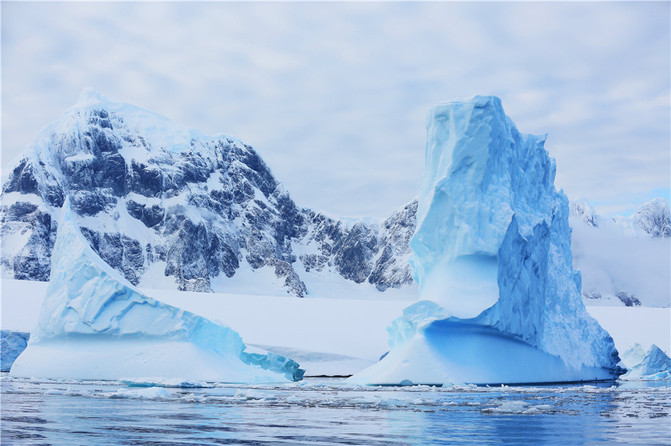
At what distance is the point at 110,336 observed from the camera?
64.3 ft

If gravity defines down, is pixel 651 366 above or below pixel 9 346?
below

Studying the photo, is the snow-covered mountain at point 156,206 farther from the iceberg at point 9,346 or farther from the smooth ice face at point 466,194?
the smooth ice face at point 466,194

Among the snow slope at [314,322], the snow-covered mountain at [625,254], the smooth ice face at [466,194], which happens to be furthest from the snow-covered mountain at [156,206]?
the smooth ice face at [466,194]

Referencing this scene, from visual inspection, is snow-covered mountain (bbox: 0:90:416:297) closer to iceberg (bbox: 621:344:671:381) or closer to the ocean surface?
iceberg (bbox: 621:344:671:381)

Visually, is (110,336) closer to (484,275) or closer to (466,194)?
(484,275)

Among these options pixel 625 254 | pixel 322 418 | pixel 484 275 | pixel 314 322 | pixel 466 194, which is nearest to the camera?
pixel 322 418

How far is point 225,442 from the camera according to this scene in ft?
24.2

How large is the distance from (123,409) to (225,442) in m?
4.36

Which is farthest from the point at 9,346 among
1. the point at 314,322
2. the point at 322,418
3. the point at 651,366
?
the point at 651,366

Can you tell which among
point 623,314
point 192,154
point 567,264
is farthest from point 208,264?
point 567,264

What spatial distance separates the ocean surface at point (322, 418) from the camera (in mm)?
7715

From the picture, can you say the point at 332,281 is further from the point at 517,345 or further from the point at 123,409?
the point at 123,409

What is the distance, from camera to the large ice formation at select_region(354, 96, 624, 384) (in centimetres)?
1900

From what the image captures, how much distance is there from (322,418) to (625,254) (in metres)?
168
